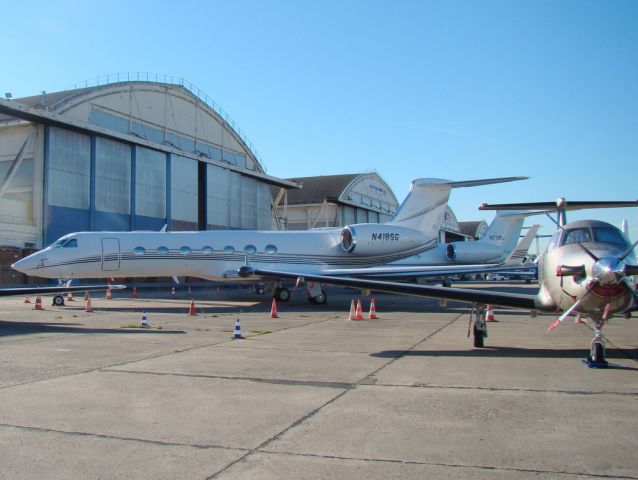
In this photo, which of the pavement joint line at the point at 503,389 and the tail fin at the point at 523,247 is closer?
the pavement joint line at the point at 503,389

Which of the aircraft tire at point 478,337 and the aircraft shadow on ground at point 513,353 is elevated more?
the aircraft tire at point 478,337

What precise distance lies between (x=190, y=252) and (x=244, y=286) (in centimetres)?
2389

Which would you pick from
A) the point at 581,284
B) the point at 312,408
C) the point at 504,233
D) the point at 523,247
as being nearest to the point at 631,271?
the point at 581,284

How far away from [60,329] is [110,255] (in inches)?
326

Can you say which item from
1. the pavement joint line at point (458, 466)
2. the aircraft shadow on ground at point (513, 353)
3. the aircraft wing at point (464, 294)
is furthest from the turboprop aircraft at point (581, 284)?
the pavement joint line at point (458, 466)

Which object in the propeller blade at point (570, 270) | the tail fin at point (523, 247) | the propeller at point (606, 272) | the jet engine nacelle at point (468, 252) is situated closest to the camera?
the propeller at point (606, 272)

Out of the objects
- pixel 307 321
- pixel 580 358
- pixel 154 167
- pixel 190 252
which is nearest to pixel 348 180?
pixel 154 167

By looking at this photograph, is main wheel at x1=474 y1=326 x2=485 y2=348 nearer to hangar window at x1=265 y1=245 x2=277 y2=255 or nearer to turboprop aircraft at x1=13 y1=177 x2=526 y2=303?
turboprop aircraft at x1=13 y1=177 x2=526 y2=303

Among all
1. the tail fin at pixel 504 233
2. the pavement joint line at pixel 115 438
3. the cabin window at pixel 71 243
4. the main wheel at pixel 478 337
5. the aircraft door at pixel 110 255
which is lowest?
the pavement joint line at pixel 115 438

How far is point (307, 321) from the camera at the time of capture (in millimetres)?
16703

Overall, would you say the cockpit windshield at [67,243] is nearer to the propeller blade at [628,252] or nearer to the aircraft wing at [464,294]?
the aircraft wing at [464,294]

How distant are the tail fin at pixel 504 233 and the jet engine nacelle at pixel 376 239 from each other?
737 inches

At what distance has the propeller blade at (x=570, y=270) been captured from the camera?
8531 millimetres

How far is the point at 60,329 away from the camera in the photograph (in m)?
13.6
